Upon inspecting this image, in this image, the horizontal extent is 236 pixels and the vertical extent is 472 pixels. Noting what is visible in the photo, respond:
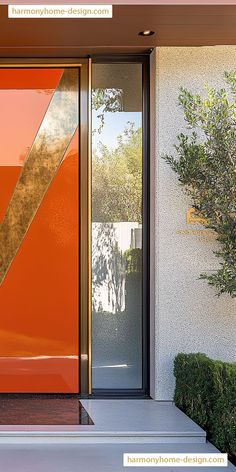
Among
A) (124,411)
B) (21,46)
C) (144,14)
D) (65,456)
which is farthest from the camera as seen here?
(21,46)

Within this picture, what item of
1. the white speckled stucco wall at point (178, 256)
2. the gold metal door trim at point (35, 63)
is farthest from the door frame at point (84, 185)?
the white speckled stucco wall at point (178, 256)

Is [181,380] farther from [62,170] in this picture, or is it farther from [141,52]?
[141,52]

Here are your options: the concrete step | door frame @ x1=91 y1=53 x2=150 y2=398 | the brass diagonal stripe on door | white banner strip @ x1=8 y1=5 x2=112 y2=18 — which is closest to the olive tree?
white banner strip @ x1=8 y1=5 x2=112 y2=18

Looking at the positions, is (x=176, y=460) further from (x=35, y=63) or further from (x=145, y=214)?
(x=35, y=63)

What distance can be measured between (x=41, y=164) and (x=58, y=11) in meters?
1.73

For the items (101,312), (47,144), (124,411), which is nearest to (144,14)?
(47,144)

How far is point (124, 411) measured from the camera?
19.7 feet

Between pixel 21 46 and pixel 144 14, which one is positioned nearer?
pixel 144 14

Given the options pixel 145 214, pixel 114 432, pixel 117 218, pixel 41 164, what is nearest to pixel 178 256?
pixel 145 214

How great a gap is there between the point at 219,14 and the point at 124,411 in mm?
3403

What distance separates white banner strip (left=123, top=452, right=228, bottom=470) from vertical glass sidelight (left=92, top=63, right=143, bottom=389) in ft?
5.90

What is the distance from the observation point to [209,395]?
17.9ft

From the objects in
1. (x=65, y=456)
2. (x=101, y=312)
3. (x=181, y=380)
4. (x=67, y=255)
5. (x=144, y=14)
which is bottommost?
(x=65, y=456)

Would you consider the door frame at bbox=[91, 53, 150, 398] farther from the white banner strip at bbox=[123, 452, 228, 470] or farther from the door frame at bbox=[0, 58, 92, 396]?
the white banner strip at bbox=[123, 452, 228, 470]
